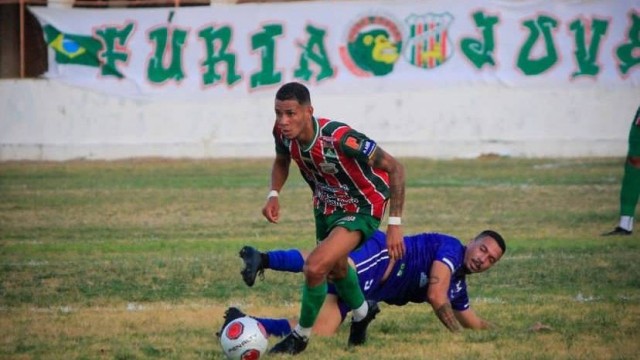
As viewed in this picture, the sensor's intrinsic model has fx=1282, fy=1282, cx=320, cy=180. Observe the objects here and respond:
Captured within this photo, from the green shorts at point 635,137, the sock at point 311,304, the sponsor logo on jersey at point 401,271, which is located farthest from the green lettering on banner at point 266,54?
the sock at point 311,304

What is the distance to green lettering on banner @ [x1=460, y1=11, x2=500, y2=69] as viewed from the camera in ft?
81.4

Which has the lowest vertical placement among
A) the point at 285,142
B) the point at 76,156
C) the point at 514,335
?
the point at 76,156

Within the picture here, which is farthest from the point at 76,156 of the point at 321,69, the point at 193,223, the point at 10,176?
the point at 193,223

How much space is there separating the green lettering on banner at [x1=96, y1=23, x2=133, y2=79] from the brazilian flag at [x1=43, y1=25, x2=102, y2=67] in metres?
0.15

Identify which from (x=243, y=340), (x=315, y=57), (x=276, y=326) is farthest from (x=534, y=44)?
(x=243, y=340)

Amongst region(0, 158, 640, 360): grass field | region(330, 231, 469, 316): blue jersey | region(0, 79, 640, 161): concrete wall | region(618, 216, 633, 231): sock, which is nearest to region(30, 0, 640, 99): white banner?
region(0, 79, 640, 161): concrete wall

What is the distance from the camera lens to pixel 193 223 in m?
16.4

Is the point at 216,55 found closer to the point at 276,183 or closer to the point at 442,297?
the point at 276,183

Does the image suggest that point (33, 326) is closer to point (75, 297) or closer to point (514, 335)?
point (75, 297)

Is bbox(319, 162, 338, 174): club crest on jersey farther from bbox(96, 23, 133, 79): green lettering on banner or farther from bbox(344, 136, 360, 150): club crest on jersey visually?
bbox(96, 23, 133, 79): green lettering on banner

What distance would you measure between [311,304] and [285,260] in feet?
2.58

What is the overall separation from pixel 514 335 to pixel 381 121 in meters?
16.3

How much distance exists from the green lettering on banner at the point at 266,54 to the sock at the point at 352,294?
16.8 meters

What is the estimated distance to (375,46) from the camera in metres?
24.9
